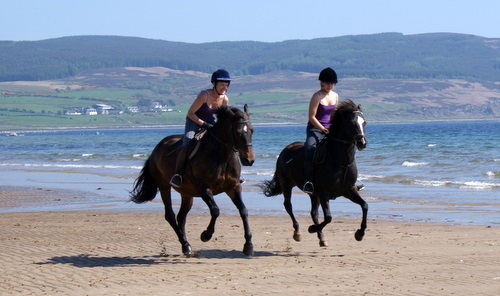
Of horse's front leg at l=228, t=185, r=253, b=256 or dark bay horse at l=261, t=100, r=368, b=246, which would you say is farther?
dark bay horse at l=261, t=100, r=368, b=246

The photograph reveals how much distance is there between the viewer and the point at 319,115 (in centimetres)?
1360

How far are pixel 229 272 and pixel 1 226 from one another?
7.59 meters

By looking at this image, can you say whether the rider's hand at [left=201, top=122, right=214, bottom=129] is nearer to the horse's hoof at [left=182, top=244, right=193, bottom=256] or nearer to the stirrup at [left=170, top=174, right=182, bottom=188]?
the stirrup at [left=170, top=174, right=182, bottom=188]

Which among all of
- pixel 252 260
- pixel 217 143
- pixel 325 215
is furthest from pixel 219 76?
pixel 252 260

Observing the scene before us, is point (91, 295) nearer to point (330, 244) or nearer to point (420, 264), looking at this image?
point (420, 264)

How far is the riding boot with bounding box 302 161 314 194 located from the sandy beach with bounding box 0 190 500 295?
915mm

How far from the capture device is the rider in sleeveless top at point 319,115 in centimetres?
1333

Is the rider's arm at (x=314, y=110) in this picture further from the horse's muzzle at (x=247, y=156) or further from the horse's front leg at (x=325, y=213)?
the horse's muzzle at (x=247, y=156)

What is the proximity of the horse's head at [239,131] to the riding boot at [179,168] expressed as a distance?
0.81 meters

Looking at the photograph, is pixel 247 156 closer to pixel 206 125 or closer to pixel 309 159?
pixel 206 125

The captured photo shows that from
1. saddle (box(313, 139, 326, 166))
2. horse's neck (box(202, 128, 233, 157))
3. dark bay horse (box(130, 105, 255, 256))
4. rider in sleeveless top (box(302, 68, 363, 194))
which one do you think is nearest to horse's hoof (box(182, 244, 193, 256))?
dark bay horse (box(130, 105, 255, 256))

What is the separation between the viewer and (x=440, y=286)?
9.58 m

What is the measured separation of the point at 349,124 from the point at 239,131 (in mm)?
1668

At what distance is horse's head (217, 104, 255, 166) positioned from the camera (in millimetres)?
11859
